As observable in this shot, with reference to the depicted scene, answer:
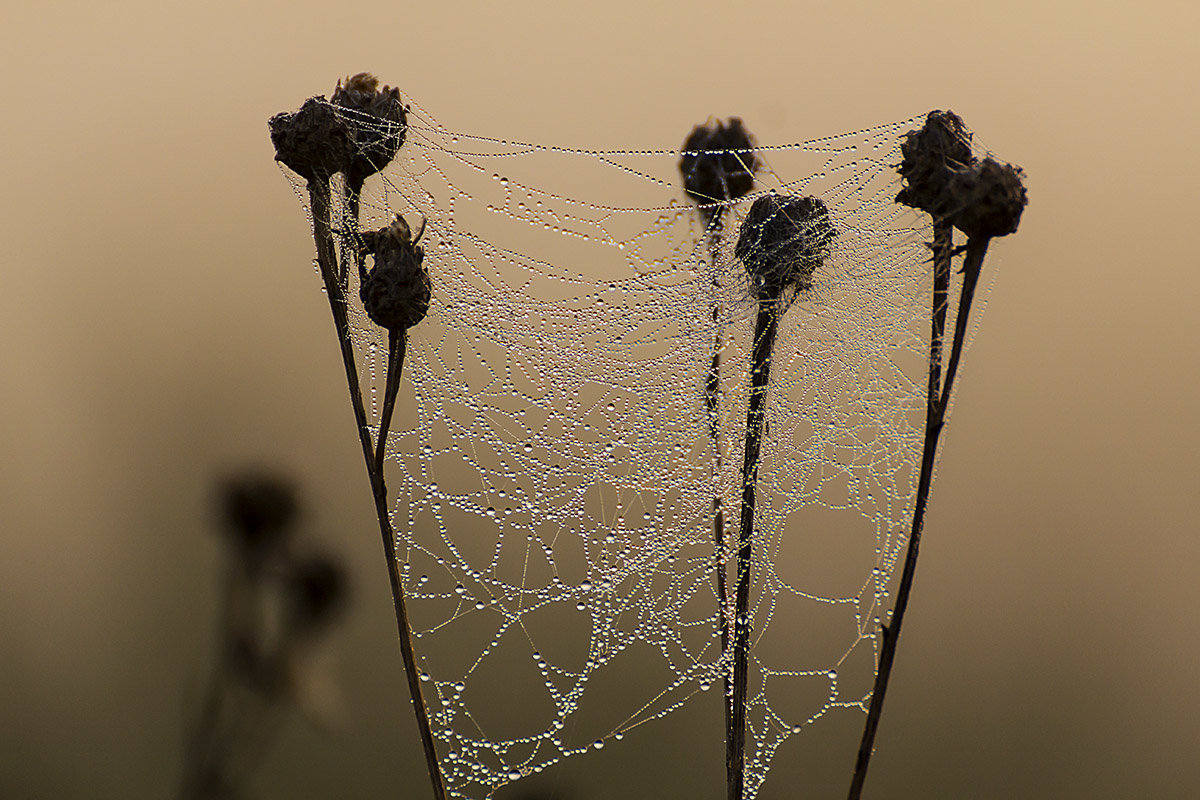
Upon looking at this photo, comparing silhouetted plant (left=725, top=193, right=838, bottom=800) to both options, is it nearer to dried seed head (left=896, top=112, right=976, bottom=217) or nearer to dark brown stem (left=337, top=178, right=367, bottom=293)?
dried seed head (left=896, top=112, right=976, bottom=217)

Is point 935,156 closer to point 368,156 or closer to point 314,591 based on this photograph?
point 368,156

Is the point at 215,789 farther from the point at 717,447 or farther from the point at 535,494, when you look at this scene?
the point at 717,447

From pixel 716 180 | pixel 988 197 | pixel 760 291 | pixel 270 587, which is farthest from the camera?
pixel 270 587

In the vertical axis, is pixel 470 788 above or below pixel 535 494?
below

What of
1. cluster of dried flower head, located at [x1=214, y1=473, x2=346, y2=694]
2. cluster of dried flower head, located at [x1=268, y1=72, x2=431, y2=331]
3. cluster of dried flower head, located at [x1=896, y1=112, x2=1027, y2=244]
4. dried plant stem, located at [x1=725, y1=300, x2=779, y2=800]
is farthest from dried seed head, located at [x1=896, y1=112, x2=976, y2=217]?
cluster of dried flower head, located at [x1=214, y1=473, x2=346, y2=694]

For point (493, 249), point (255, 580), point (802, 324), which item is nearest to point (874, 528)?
point (802, 324)

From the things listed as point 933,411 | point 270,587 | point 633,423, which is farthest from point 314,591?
point 933,411
